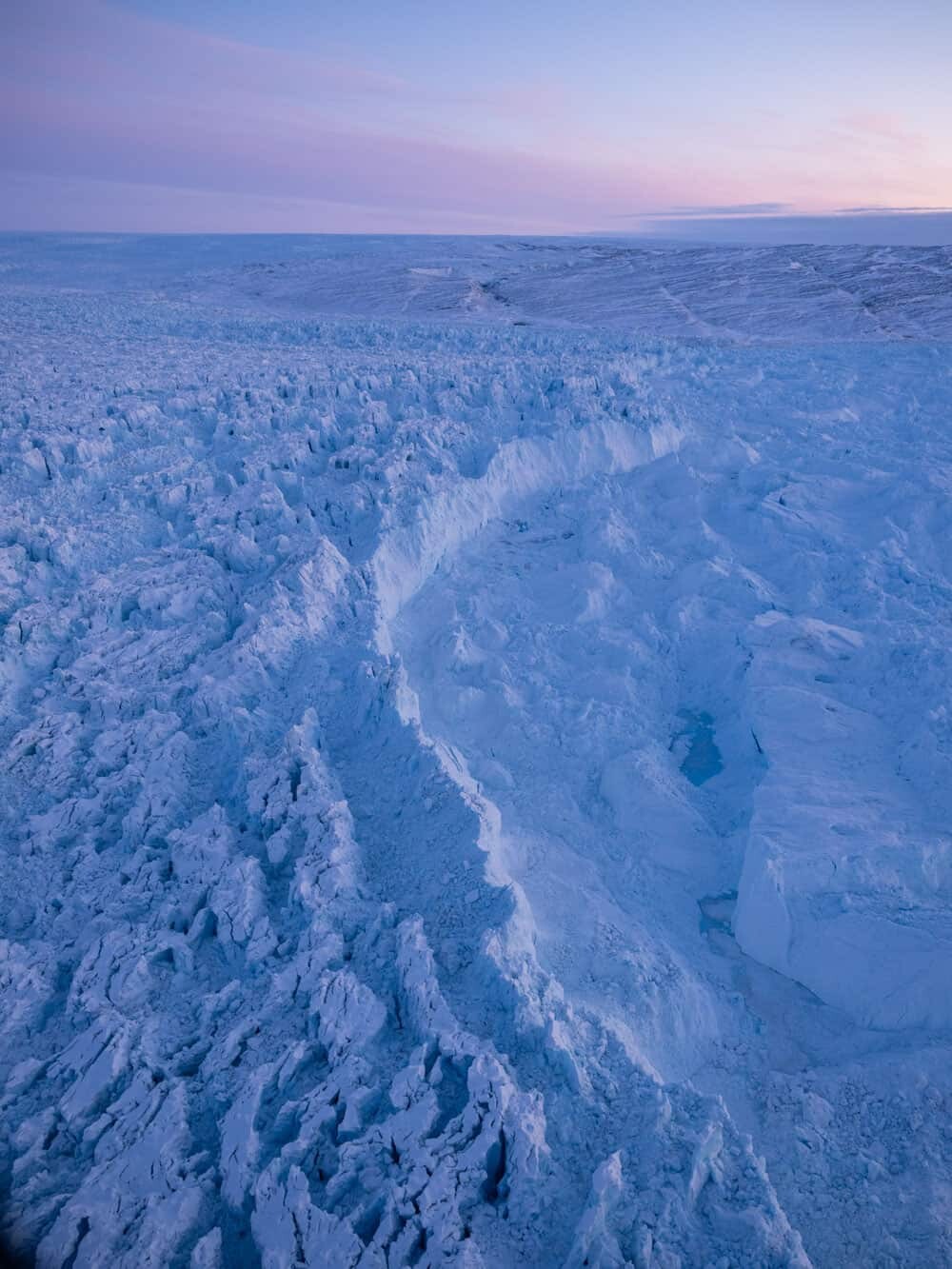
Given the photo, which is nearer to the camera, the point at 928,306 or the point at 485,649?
the point at 485,649

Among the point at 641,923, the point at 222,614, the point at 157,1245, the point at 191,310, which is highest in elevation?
the point at 191,310

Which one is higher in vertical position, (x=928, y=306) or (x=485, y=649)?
(x=928, y=306)

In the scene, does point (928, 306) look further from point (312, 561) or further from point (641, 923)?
point (641, 923)

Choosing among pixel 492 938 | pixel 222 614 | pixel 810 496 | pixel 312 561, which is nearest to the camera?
pixel 492 938

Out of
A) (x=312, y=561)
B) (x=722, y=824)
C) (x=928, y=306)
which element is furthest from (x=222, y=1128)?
(x=928, y=306)

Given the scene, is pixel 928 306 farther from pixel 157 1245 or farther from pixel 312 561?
pixel 157 1245

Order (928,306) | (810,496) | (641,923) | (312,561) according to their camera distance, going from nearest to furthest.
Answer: (641,923) < (312,561) < (810,496) < (928,306)

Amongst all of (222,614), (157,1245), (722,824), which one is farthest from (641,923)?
(222,614)
